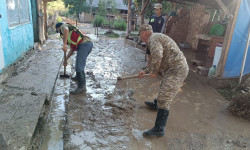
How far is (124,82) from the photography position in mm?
4965

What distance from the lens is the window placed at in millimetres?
5105

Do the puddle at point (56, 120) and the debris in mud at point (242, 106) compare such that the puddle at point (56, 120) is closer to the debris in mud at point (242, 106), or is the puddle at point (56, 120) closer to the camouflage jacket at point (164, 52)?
the camouflage jacket at point (164, 52)

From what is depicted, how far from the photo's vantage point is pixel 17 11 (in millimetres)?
5809

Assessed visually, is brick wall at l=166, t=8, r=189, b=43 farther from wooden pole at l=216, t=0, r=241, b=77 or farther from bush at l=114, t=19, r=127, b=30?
bush at l=114, t=19, r=127, b=30

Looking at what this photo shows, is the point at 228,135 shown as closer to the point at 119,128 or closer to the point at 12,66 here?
the point at 119,128

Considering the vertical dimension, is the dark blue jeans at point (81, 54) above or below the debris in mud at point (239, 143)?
above

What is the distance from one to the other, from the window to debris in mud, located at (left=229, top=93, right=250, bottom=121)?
18.7ft

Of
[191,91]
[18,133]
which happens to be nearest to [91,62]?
[191,91]

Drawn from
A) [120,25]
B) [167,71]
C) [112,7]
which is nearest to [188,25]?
[167,71]

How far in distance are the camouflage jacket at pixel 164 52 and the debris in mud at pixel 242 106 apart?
66.8 inches

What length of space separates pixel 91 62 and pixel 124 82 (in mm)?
2104

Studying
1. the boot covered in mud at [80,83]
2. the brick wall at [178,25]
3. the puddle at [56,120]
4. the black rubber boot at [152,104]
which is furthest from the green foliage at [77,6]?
the black rubber boot at [152,104]

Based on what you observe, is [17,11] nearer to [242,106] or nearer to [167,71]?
[167,71]

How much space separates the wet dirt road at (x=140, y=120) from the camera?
2.65 metres
